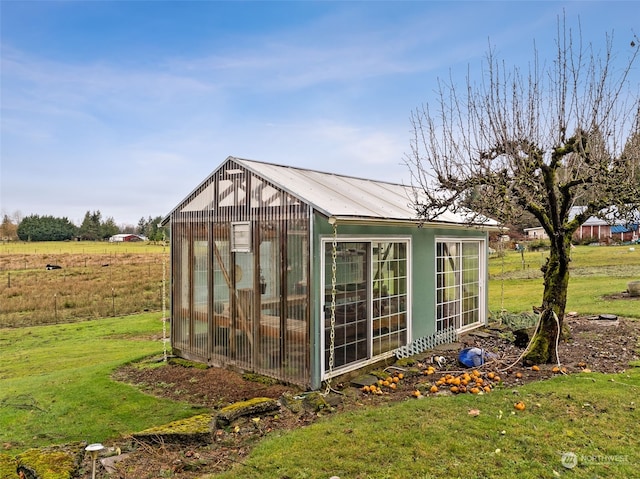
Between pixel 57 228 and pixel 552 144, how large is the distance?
207 ft

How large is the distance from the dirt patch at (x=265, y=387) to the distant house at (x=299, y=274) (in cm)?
44

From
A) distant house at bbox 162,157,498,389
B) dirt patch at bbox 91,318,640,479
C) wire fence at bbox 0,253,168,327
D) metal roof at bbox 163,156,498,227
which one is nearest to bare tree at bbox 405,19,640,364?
dirt patch at bbox 91,318,640,479

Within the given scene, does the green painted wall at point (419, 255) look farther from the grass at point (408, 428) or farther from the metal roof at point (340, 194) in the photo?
the grass at point (408, 428)

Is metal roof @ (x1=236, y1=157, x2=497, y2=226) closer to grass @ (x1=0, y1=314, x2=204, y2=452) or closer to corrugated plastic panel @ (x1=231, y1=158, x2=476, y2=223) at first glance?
corrugated plastic panel @ (x1=231, y1=158, x2=476, y2=223)

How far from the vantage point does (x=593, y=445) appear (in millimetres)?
4121

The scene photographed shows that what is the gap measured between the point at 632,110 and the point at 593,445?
5.52 metres

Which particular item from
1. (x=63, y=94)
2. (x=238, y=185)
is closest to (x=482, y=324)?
(x=238, y=185)

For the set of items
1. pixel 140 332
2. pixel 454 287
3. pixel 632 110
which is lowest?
pixel 140 332

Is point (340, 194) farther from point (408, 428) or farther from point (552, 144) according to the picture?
point (408, 428)

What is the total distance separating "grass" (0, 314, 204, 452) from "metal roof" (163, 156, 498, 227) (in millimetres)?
3459

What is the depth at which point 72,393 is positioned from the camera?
698 cm

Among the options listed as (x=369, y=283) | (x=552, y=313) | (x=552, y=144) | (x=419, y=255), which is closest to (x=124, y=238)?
(x=419, y=255)

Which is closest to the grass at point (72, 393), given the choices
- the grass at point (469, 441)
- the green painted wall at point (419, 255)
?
the grass at point (469, 441)

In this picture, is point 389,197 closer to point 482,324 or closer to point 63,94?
point 482,324
